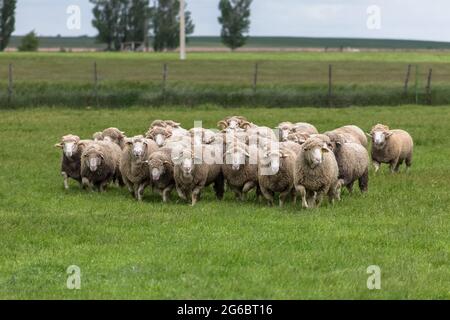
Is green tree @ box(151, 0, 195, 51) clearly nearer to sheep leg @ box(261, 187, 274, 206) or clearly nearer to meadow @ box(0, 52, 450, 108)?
meadow @ box(0, 52, 450, 108)

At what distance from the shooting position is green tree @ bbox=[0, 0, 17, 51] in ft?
284

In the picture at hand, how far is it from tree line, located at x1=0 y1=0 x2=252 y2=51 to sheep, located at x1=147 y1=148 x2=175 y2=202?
75298 mm

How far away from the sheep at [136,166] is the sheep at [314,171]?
2.65m

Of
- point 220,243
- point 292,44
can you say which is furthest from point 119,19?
→ point 220,243

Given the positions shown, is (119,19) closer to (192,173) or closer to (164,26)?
(164,26)

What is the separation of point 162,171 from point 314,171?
2.51 metres

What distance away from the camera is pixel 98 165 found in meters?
15.6

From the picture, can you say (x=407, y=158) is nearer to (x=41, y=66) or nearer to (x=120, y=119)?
(x=120, y=119)

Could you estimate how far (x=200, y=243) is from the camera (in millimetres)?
11156

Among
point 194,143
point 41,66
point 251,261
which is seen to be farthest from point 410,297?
point 41,66

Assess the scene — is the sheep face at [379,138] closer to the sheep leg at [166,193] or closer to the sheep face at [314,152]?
the sheep face at [314,152]

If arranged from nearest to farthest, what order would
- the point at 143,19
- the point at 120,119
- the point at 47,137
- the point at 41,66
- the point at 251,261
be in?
the point at 251,261
the point at 47,137
the point at 120,119
the point at 41,66
the point at 143,19

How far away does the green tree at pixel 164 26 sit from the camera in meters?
102

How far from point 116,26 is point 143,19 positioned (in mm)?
3076
